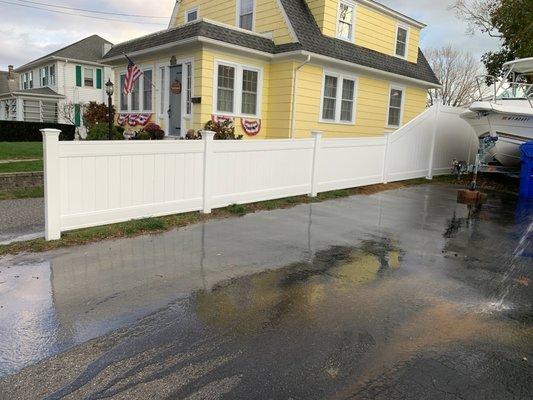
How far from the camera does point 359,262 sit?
228 inches

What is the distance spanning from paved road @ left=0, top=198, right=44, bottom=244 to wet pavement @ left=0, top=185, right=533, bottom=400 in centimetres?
136

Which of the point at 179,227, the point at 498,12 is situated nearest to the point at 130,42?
the point at 179,227

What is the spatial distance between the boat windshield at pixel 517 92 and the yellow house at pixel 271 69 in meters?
3.90

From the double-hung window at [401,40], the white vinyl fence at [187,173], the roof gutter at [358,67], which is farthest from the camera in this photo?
the double-hung window at [401,40]

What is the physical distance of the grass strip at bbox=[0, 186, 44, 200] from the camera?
9.64m

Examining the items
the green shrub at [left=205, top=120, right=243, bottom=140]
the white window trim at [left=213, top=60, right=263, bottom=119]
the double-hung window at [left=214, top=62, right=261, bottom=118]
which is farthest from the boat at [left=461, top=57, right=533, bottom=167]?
the green shrub at [left=205, top=120, right=243, bottom=140]

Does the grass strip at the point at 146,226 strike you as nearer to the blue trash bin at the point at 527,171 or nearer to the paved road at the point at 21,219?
the paved road at the point at 21,219

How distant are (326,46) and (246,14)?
3.18 metres

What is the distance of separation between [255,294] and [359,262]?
1.80 meters

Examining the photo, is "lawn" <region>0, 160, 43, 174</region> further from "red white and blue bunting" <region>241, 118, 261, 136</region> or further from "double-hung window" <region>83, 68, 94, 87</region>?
"double-hung window" <region>83, 68, 94, 87</region>

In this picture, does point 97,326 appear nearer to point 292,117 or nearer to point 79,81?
point 292,117

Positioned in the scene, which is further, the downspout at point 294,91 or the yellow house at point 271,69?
the downspout at point 294,91

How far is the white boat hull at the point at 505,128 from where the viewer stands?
1223cm

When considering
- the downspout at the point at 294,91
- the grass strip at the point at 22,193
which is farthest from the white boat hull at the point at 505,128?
the grass strip at the point at 22,193
